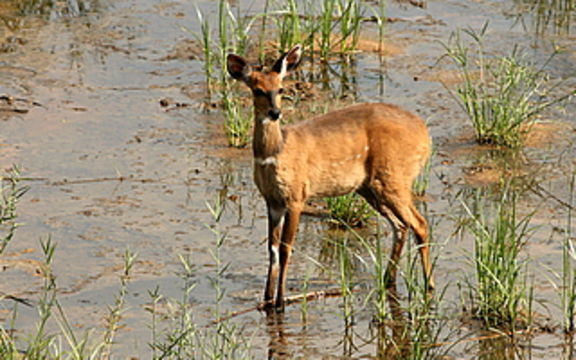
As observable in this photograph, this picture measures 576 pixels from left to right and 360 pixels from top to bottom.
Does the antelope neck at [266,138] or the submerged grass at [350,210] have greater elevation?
the antelope neck at [266,138]

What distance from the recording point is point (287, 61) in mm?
8227

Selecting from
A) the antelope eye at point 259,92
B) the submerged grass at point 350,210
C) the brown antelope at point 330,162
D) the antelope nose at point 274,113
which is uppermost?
the antelope eye at point 259,92

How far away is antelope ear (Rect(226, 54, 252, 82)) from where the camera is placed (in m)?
8.02

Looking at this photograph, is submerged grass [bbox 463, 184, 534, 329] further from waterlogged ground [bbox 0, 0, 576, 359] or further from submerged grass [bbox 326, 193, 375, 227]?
submerged grass [bbox 326, 193, 375, 227]

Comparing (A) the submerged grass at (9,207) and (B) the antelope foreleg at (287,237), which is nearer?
(A) the submerged grass at (9,207)

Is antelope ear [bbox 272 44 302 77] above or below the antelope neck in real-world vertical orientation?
above

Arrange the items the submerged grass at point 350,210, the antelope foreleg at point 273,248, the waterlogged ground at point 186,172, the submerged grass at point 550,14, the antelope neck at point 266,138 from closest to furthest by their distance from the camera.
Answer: the waterlogged ground at point 186,172, the antelope neck at point 266,138, the antelope foreleg at point 273,248, the submerged grass at point 350,210, the submerged grass at point 550,14

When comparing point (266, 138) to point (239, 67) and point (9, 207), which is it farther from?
point (9, 207)

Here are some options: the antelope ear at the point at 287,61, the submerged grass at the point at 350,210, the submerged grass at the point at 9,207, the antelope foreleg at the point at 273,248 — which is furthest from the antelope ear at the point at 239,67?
the submerged grass at the point at 350,210

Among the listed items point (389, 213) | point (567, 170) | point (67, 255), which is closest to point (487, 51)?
point (567, 170)

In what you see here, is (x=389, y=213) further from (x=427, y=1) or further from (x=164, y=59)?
(x=427, y=1)

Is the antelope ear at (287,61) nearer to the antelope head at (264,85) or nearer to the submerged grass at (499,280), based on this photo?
the antelope head at (264,85)

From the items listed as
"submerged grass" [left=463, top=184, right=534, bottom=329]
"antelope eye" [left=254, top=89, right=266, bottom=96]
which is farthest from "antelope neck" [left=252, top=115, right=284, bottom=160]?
"submerged grass" [left=463, top=184, right=534, bottom=329]

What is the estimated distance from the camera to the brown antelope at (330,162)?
8.05 m
